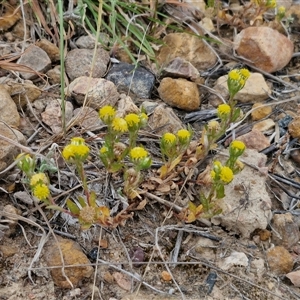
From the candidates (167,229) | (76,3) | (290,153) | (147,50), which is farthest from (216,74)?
(167,229)

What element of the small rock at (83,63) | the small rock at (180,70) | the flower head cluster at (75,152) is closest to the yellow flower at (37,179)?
the flower head cluster at (75,152)

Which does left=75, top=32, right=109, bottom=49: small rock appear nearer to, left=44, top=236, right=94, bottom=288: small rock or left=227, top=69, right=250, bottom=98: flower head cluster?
left=227, top=69, right=250, bottom=98: flower head cluster

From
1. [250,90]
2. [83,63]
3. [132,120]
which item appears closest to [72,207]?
[132,120]

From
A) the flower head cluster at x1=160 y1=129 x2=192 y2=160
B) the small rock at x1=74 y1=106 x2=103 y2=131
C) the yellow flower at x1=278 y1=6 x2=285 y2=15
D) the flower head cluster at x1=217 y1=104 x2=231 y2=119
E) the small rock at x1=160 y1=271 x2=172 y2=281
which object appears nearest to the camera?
the small rock at x1=160 y1=271 x2=172 y2=281

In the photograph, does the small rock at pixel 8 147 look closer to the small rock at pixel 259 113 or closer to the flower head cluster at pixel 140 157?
the flower head cluster at pixel 140 157

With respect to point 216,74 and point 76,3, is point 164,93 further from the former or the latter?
point 76,3

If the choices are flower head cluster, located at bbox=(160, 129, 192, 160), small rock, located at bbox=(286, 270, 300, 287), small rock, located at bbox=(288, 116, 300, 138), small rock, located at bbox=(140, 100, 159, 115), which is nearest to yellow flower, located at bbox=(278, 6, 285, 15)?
small rock, located at bbox=(288, 116, 300, 138)
